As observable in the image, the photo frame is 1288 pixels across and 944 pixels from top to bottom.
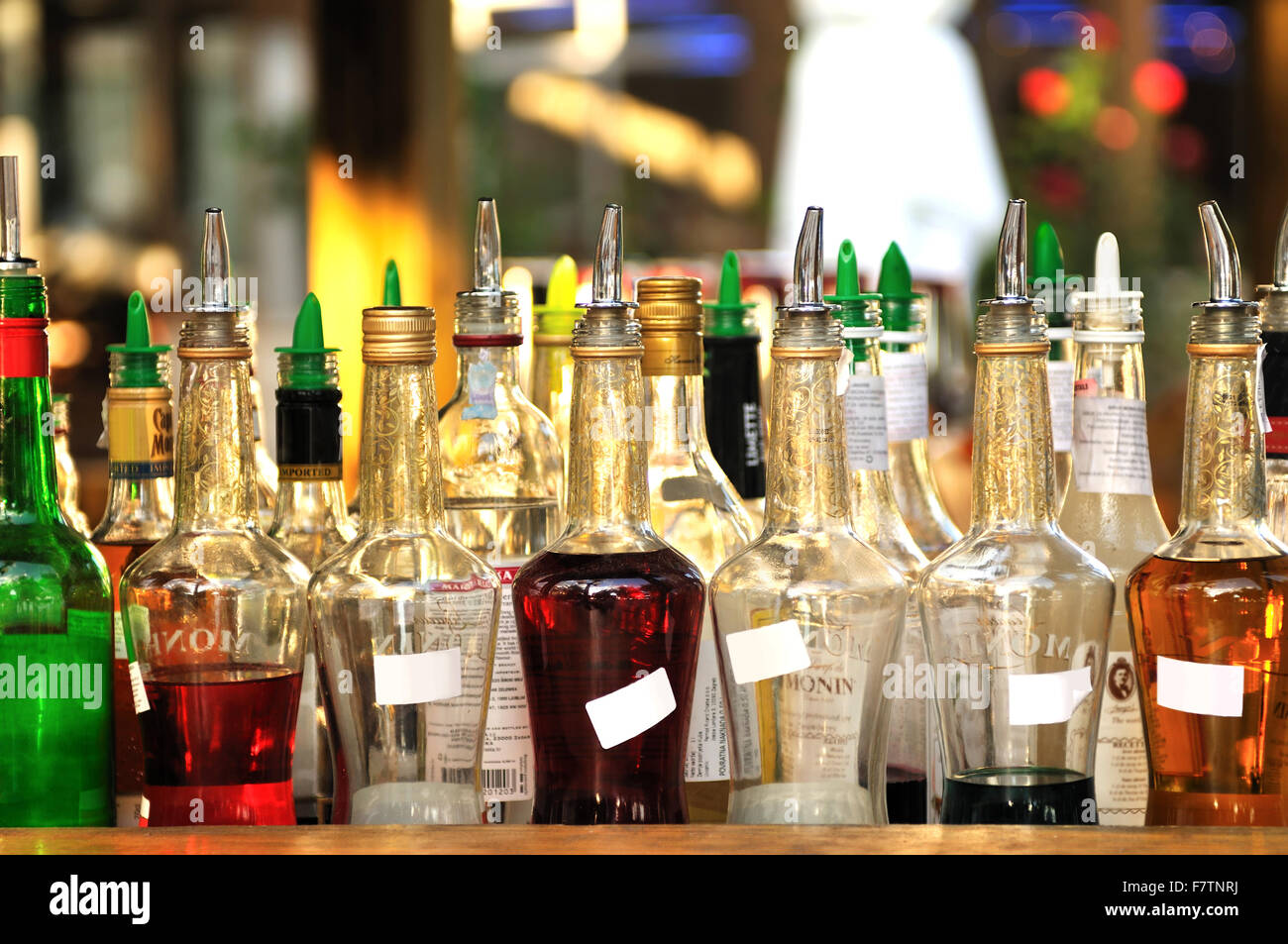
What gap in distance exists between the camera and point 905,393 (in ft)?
3.23

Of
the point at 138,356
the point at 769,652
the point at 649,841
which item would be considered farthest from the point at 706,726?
the point at 138,356

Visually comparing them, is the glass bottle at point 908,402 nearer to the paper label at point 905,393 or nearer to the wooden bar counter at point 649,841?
the paper label at point 905,393

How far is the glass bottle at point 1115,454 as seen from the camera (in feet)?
2.87

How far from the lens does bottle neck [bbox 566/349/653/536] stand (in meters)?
0.80

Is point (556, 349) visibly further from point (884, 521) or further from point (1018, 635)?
point (1018, 635)

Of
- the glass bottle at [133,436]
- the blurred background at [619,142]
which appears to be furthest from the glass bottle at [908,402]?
the blurred background at [619,142]

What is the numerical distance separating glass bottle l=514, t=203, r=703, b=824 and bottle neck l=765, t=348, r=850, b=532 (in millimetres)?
66

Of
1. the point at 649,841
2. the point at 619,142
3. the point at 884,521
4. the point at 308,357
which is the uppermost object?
the point at 619,142

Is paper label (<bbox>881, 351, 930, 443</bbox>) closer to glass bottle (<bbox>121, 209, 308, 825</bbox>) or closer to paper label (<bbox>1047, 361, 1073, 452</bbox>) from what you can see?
paper label (<bbox>1047, 361, 1073, 452</bbox>)

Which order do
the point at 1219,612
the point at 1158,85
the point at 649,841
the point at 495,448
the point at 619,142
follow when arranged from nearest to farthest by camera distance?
the point at 649,841 < the point at 1219,612 < the point at 495,448 < the point at 1158,85 < the point at 619,142

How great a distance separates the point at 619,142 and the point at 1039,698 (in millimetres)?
A: 2662
